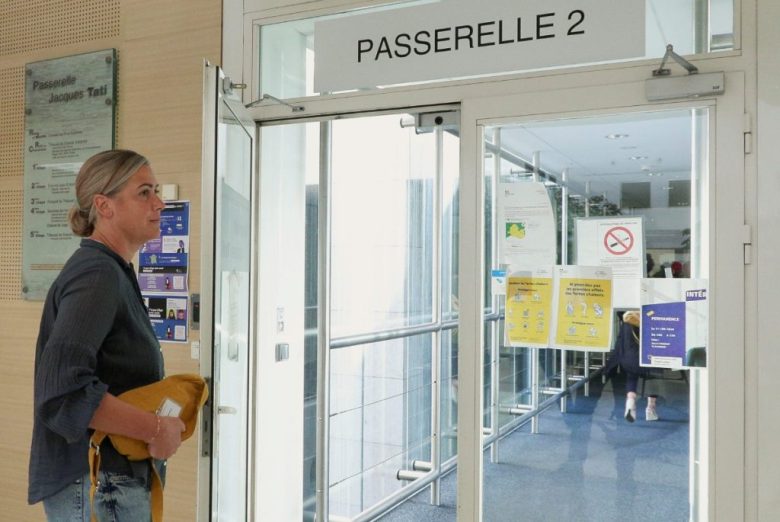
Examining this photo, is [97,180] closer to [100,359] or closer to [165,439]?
[100,359]

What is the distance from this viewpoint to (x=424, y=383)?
4895 mm

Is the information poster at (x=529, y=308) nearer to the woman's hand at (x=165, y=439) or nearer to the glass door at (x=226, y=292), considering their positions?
the glass door at (x=226, y=292)

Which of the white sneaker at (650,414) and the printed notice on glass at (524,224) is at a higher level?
the printed notice on glass at (524,224)

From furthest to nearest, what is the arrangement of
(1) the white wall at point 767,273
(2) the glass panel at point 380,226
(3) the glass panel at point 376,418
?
(2) the glass panel at point 380,226 < (3) the glass panel at point 376,418 < (1) the white wall at point 767,273

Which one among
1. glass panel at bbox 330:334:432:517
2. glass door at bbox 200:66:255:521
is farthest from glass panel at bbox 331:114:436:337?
glass door at bbox 200:66:255:521

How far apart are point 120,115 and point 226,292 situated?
1458 mm

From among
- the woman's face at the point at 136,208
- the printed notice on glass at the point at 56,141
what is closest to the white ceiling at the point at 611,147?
the woman's face at the point at 136,208

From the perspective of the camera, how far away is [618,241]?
2.77 m

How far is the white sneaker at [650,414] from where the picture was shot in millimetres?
2727

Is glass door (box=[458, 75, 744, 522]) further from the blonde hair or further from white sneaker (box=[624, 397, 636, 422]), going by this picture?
the blonde hair

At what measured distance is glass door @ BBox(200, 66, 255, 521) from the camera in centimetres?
237

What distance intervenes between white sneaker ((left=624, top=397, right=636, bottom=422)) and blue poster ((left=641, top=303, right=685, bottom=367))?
0.17 m

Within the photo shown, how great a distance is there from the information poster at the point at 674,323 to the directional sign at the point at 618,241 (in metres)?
0.14

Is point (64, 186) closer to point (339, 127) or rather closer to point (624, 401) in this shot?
point (339, 127)
